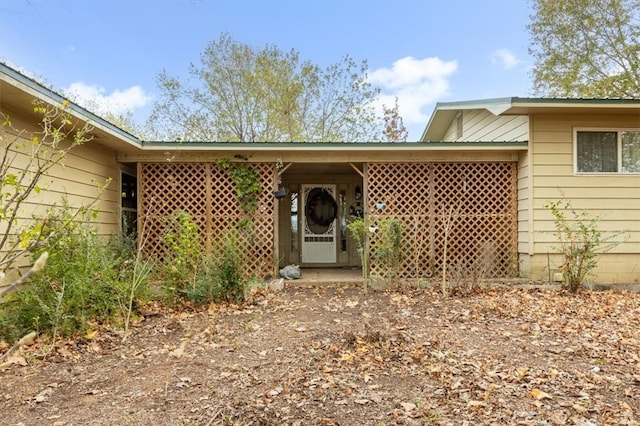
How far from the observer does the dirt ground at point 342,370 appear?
2643 millimetres

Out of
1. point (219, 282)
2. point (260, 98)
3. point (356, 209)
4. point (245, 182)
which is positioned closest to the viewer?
point (219, 282)

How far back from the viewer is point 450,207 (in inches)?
299

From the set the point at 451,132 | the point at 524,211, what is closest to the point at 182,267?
the point at 524,211

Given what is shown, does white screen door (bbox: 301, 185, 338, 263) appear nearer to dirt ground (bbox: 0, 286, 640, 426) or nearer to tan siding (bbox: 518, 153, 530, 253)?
tan siding (bbox: 518, 153, 530, 253)

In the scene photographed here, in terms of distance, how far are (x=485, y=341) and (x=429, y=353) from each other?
0.73 m

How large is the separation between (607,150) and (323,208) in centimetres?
591

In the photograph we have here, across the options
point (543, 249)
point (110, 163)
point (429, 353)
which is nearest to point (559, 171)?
point (543, 249)

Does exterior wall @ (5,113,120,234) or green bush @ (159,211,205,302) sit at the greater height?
exterior wall @ (5,113,120,234)

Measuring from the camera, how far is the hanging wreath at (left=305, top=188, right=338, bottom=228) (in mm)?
10289

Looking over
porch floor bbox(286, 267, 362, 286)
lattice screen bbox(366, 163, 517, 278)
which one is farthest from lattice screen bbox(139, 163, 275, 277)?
lattice screen bbox(366, 163, 517, 278)

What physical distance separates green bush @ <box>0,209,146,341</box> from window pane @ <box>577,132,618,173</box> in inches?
292

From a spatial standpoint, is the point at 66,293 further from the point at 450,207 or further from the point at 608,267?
the point at 608,267

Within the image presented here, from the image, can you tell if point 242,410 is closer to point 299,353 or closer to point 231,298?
point 299,353

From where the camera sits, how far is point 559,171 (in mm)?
7121
